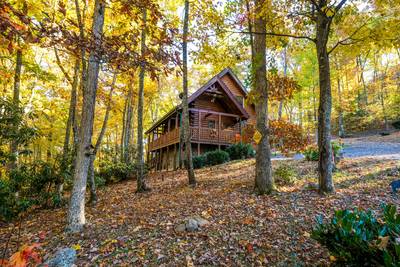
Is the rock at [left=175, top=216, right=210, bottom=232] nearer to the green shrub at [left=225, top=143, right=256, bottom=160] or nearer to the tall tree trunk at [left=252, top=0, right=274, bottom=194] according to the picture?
the tall tree trunk at [left=252, top=0, right=274, bottom=194]

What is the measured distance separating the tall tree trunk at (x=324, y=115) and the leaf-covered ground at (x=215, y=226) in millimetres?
456

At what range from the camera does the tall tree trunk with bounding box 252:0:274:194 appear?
6598 millimetres

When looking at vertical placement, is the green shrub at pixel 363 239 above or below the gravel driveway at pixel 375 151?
below

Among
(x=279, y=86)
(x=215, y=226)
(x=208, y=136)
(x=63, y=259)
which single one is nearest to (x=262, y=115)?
(x=279, y=86)

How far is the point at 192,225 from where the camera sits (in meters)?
4.64

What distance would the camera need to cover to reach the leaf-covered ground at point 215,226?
12.3 feet

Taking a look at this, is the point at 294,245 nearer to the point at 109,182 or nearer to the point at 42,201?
the point at 42,201

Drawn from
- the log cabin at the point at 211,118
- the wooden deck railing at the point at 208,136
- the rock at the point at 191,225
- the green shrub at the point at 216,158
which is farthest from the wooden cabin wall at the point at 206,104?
the rock at the point at 191,225

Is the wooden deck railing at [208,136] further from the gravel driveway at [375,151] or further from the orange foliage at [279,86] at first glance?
the orange foliage at [279,86]

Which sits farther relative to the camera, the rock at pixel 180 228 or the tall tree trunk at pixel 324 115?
the tall tree trunk at pixel 324 115

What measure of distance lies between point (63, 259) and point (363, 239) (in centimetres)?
422

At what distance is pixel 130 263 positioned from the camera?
368cm

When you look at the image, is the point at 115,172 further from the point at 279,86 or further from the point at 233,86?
the point at 233,86

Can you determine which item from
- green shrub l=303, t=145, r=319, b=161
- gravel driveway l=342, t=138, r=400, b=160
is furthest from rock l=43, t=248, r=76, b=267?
gravel driveway l=342, t=138, r=400, b=160
